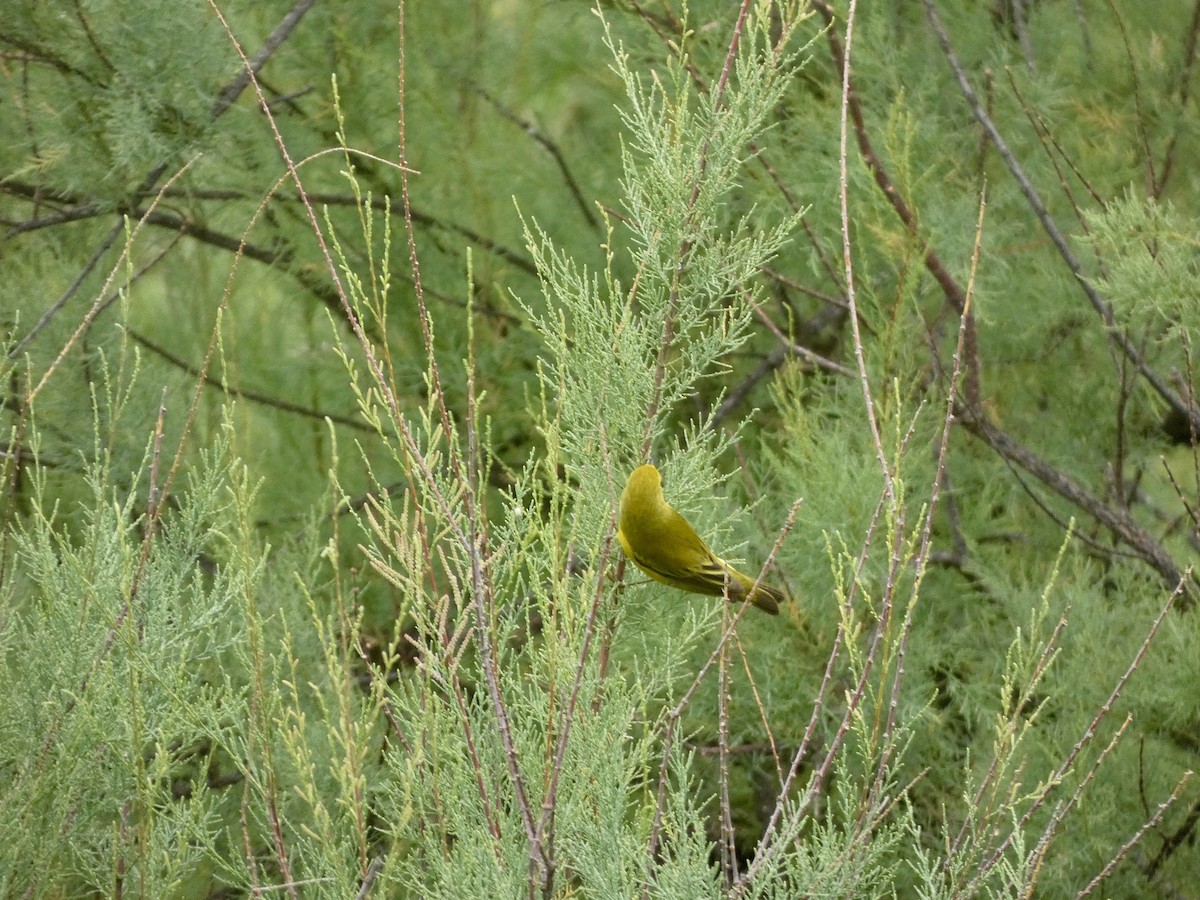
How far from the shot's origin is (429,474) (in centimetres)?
144

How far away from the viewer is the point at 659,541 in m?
1.76

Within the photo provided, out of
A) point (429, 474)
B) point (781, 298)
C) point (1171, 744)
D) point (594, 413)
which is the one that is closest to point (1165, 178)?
point (781, 298)

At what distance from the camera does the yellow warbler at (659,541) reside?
1712mm

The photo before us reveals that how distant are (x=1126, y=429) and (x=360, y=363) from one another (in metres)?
2.36

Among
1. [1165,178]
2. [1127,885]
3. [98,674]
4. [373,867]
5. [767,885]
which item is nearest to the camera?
[767,885]

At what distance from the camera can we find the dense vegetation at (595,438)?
1.66 meters

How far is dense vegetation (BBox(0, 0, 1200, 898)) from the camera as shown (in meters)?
1.66

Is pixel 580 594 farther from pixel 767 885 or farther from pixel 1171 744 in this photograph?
pixel 1171 744

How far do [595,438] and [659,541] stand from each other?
Result: 0.16 m

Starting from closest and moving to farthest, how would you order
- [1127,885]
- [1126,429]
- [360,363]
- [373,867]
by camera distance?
1. [373,867]
2. [1127,885]
3. [1126,429]
4. [360,363]

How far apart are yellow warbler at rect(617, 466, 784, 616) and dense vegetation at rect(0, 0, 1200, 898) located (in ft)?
0.17

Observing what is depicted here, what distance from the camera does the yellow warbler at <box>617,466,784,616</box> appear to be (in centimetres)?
171

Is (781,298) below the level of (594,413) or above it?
below

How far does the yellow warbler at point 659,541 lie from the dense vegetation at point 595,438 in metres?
0.05
